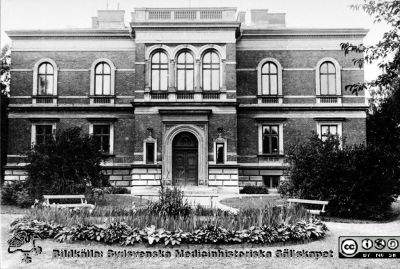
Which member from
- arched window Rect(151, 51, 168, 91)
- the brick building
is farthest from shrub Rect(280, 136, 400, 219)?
arched window Rect(151, 51, 168, 91)

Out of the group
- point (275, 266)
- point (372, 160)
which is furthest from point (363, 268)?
point (372, 160)

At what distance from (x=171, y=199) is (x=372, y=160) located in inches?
291

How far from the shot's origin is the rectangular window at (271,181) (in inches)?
999

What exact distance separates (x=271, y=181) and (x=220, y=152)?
405 cm

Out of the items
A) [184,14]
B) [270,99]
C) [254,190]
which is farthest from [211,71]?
[254,190]

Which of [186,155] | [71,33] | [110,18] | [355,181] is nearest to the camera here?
[355,181]

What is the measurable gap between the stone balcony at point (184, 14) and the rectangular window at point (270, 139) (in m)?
6.88

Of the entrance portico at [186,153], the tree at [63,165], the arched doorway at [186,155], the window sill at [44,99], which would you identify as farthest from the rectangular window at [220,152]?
the window sill at [44,99]

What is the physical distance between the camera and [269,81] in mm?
26234

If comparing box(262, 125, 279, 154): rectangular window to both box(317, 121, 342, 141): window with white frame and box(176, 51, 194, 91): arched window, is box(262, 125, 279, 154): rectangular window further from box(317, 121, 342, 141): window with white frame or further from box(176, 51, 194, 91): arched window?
box(176, 51, 194, 91): arched window

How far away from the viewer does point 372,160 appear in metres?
14.5

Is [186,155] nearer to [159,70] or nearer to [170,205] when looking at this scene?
[159,70]

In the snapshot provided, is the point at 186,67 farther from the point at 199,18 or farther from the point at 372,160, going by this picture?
the point at 372,160

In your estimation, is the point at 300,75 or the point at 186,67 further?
the point at 300,75
